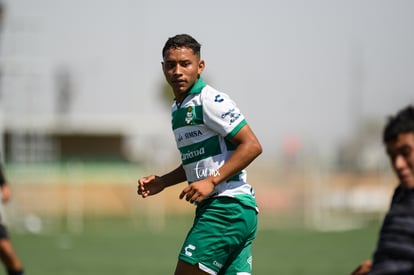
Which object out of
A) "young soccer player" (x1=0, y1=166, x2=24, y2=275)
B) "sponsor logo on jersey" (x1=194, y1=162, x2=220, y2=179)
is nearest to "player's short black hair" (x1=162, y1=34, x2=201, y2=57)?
"sponsor logo on jersey" (x1=194, y1=162, x2=220, y2=179)

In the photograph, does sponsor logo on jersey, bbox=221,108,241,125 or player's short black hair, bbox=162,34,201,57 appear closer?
sponsor logo on jersey, bbox=221,108,241,125

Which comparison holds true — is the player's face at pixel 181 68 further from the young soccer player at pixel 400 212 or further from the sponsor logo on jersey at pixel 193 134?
the young soccer player at pixel 400 212

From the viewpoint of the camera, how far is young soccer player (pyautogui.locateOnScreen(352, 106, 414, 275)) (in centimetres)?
461

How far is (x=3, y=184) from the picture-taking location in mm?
11578

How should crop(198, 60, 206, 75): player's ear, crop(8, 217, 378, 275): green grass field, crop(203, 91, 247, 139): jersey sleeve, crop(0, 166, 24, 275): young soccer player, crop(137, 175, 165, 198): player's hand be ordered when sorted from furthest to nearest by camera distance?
crop(8, 217, 378, 275): green grass field → crop(0, 166, 24, 275): young soccer player → crop(137, 175, 165, 198): player's hand → crop(198, 60, 206, 75): player's ear → crop(203, 91, 247, 139): jersey sleeve

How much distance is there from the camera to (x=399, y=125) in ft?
15.3

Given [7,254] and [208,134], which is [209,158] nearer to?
[208,134]

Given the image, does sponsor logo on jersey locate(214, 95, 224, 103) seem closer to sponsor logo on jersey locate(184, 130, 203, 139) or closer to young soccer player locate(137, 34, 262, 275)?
young soccer player locate(137, 34, 262, 275)

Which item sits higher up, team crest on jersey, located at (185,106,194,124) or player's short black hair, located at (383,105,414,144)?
player's short black hair, located at (383,105,414,144)

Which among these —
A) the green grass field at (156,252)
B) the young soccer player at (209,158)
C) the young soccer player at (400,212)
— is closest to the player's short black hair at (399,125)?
the young soccer player at (400,212)

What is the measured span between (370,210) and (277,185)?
414cm

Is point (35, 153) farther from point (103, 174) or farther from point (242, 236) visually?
point (242, 236)

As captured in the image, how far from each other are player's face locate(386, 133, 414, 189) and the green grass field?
32.6 ft

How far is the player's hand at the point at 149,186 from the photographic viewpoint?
22.7 feet
